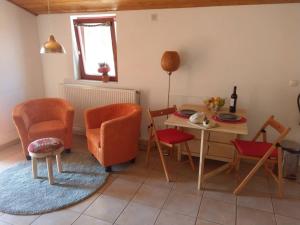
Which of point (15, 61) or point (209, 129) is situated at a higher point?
point (15, 61)

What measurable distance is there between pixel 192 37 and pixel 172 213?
7.03 ft

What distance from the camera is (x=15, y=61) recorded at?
3660 millimetres

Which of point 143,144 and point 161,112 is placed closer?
point 161,112

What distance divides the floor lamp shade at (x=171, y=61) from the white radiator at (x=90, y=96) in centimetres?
68

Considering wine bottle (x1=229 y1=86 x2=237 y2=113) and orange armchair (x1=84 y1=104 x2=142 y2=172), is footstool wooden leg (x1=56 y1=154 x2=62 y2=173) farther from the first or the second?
wine bottle (x1=229 y1=86 x2=237 y2=113)

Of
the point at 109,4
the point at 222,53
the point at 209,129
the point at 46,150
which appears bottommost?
the point at 46,150

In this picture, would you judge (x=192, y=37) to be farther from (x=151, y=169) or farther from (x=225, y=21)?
(x=151, y=169)

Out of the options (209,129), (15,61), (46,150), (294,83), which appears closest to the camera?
(209,129)

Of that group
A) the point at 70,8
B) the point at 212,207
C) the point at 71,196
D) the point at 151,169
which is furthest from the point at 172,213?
the point at 70,8

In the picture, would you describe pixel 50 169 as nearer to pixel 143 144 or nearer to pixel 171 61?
pixel 143 144

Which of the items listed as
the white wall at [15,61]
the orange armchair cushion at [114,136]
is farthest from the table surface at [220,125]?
the white wall at [15,61]

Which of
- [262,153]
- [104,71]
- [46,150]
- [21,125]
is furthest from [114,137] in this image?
[262,153]

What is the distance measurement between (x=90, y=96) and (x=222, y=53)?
6.77 ft

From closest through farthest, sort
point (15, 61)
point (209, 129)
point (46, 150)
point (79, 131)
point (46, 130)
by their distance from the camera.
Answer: point (209, 129) < point (46, 150) < point (46, 130) < point (15, 61) < point (79, 131)
